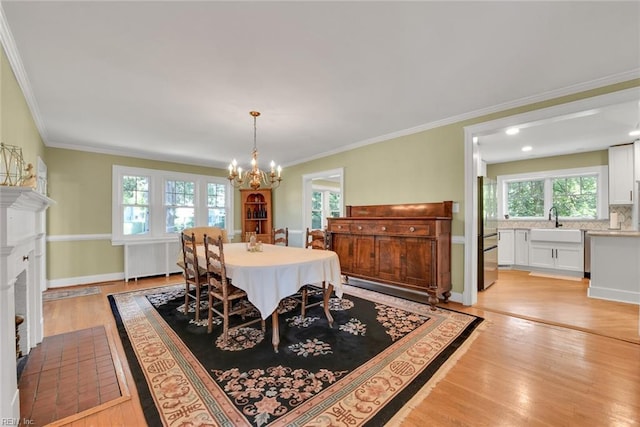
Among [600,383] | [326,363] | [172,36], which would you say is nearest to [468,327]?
[600,383]

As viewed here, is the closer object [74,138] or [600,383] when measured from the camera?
[600,383]

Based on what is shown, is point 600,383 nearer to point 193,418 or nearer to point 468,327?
point 468,327

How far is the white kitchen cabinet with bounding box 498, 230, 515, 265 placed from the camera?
5848 millimetres

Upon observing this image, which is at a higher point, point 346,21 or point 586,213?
point 346,21

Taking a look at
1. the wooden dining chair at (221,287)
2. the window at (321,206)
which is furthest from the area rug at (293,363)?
the window at (321,206)

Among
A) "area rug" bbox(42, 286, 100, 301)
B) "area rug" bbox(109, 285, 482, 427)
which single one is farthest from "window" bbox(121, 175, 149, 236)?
"area rug" bbox(109, 285, 482, 427)

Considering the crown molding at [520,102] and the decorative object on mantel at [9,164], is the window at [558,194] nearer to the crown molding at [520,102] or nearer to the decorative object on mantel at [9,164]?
the crown molding at [520,102]

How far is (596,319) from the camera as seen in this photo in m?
2.99

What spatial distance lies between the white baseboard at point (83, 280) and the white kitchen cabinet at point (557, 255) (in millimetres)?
8095

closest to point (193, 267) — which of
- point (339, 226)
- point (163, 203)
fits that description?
point (339, 226)

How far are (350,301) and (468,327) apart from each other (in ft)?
4.57

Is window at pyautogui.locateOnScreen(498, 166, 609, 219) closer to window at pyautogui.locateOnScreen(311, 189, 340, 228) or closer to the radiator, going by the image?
window at pyautogui.locateOnScreen(311, 189, 340, 228)

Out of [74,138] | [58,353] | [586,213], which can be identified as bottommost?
[58,353]

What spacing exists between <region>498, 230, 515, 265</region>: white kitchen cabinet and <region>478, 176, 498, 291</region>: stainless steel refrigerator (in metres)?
1.53
